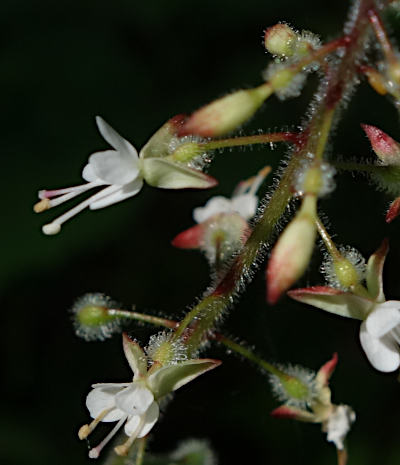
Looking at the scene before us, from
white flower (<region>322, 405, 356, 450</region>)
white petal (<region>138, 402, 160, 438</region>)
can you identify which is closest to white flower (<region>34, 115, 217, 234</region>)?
white petal (<region>138, 402, 160, 438</region>)

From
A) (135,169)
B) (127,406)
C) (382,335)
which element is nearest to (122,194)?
(135,169)

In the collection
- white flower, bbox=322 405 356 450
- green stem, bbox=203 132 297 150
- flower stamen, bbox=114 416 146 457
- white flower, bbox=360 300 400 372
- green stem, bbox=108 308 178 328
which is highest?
green stem, bbox=203 132 297 150

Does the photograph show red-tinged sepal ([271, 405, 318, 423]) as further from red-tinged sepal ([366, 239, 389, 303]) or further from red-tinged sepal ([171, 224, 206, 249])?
red-tinged sepal ([171, 224, 206, 249])

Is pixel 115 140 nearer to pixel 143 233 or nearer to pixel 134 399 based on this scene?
pixel 134 399

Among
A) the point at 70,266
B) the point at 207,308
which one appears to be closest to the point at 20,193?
the point at 70,266

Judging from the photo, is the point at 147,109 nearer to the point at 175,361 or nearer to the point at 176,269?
the point at 176,269

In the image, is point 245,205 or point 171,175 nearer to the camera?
point 171,175
